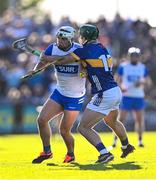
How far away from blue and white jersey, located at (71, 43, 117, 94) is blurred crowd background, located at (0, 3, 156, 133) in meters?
14.6

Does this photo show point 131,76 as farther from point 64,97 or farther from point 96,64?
point 96,64

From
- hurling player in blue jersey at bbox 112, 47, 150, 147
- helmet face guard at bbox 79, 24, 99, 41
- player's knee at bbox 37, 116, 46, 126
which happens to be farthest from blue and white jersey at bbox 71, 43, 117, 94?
hurling player in blue jersey at bbox 112, 47, 150, 147

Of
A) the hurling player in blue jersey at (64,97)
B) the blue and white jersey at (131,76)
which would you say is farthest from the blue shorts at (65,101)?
the blue and white jersey at (131,76)

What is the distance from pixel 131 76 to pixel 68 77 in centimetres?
642

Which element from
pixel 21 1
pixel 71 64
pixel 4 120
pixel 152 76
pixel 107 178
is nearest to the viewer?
pixel 107 178

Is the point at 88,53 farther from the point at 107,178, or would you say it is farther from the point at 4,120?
the point at 4,120

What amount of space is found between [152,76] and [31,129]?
18.2ft

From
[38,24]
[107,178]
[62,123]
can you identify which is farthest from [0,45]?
[107,178]

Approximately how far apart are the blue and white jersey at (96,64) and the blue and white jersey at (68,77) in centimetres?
A: 47

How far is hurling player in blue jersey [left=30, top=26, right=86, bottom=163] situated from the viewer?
14820 mm

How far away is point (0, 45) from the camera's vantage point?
3136 cm

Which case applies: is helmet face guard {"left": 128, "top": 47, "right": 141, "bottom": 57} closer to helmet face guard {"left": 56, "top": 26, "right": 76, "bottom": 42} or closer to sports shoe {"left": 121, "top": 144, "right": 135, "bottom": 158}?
sports shoe {"left": 121, "top": 144, "right": 135, "bottom": 158}

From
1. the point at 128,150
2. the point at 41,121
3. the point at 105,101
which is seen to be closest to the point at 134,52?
the point at 128,150

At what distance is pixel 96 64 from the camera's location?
14.3m
